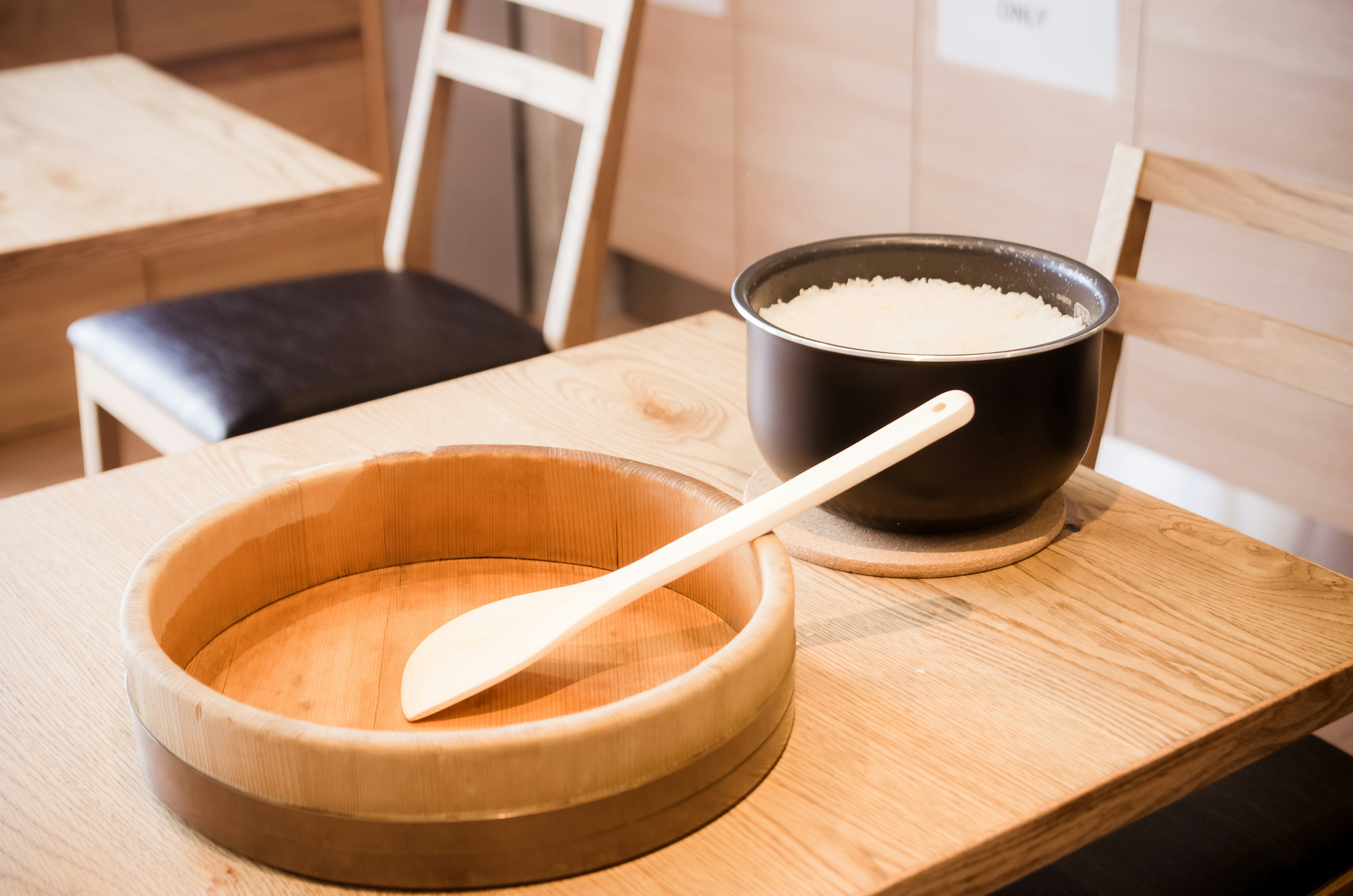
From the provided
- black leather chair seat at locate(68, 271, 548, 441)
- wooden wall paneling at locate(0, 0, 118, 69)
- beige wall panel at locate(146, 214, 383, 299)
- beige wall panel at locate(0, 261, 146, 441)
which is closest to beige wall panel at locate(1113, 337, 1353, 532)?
black leather chair seat at locate(68, 271, 548, 441)

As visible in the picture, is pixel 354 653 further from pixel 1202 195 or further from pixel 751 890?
pixel 1202 195

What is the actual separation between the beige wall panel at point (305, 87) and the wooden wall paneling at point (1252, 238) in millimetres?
1729

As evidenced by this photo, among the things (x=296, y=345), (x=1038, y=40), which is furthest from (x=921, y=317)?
(x=1038, y=40)

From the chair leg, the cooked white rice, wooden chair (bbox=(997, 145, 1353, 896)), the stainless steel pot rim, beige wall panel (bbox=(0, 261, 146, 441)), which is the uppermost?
the stainless steel pot rim

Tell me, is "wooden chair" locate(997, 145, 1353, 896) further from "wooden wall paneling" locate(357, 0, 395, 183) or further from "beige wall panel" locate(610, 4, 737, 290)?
"wooden wall paneling" locate(357, 0, 395, 183)

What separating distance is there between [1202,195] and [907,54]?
53.9 inches

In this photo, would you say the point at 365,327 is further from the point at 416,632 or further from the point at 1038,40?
the point at 1038,40

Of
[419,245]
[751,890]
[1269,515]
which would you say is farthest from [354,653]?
[1269,515]

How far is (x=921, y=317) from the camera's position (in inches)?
31.0

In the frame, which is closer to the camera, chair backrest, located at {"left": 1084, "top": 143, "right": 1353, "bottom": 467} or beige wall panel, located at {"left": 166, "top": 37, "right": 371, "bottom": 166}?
chair backrest, located at {"left": 1084, "top": 143, "right": 1353, "bottom": 467}

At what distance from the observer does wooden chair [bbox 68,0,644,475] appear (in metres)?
1.45

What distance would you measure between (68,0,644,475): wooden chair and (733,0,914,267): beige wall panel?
91cm

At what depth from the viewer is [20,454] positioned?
8.36 feet

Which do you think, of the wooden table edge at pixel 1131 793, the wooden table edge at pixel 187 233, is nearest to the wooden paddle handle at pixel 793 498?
the wooden table edge at pixel 1131 793
